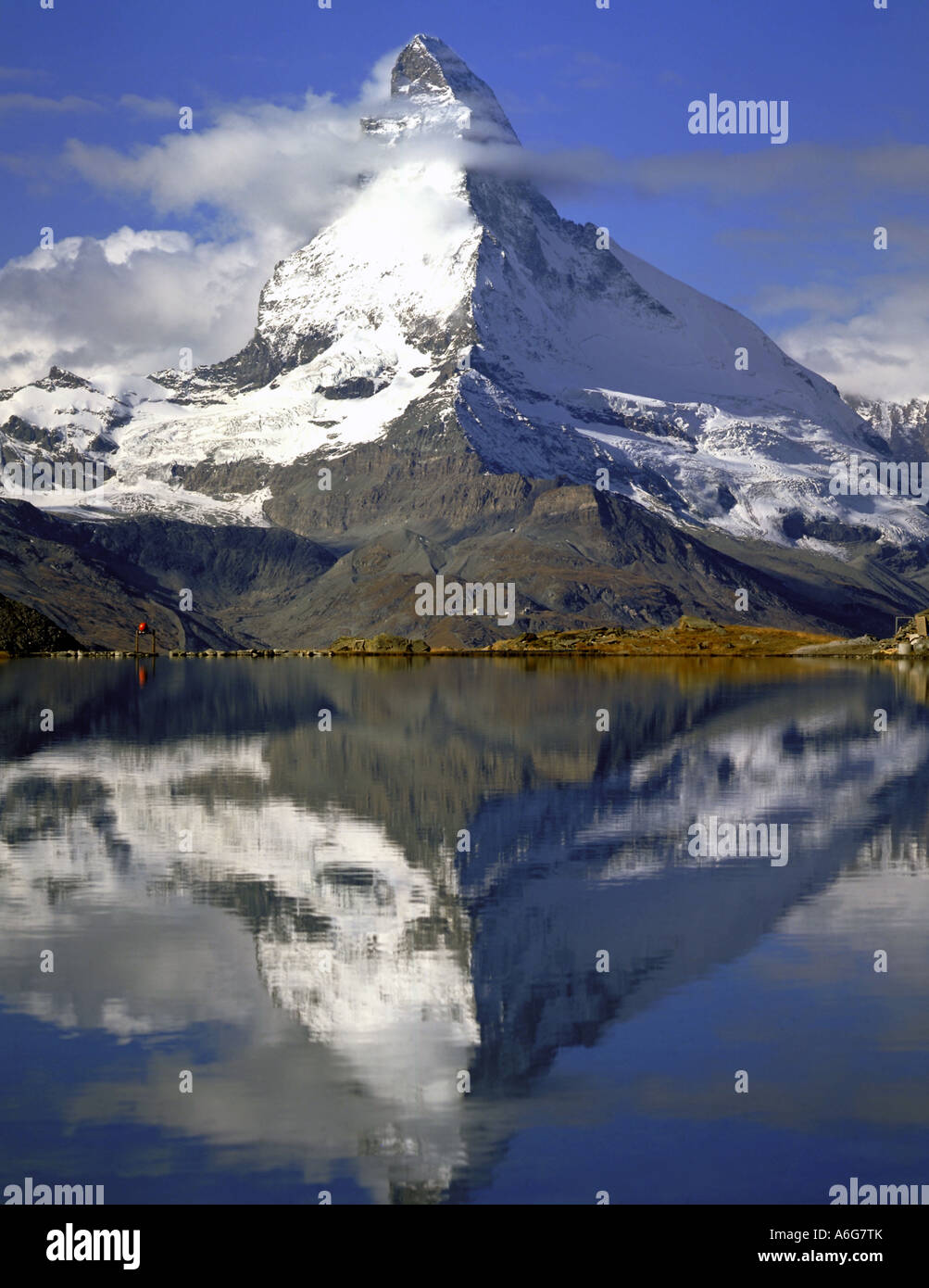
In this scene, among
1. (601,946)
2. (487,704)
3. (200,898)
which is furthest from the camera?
(487,704)

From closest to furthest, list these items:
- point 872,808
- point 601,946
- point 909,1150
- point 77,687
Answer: point 909,1150, point 601,946, point 872,808, point 77,687

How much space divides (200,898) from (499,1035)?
1382cm

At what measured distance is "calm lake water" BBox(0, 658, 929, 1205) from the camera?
73.3 ft

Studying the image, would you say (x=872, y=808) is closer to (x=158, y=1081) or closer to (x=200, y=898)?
(x=200, y=898)

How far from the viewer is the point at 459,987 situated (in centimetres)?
3086

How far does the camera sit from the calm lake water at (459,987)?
22.3 meters

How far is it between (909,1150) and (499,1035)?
7.65 m

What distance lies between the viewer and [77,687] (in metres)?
157

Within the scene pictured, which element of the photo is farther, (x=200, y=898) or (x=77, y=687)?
(x=77, y=687)
